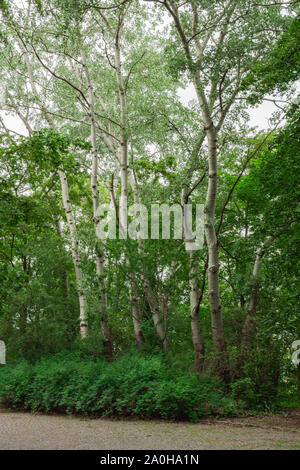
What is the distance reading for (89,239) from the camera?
46.5ft

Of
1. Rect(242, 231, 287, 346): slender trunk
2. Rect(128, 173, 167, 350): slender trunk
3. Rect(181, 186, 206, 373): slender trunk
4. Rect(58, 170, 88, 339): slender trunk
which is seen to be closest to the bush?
Rect(128, 173, 167, 350): slender trunk

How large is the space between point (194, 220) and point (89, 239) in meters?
3.71

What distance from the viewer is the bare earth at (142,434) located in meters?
5.75

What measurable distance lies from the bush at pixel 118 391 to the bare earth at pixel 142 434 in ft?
0.93

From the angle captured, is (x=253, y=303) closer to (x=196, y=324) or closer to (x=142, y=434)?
(x=196, y=324)

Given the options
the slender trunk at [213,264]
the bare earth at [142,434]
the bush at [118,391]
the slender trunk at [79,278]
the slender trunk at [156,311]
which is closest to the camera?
the bare earth at [142,434]

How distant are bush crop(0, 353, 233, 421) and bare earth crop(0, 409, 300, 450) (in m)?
0.28

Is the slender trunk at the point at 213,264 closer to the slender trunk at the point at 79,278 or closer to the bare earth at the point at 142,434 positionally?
the bare earth at the point at 142,434

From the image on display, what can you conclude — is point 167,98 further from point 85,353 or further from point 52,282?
point 85,353

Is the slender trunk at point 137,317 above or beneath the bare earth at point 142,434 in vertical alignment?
above

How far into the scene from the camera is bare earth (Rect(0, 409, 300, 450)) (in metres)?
5.75

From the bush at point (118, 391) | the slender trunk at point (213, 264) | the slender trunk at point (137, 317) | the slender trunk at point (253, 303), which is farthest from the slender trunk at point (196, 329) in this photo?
the bush at point (118, 391)

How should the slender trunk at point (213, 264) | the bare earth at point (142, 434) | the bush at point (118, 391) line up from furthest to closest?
the slender trunk at point (213, 264) < the bush at point (118, 391) < the bare earth at point (142, 434)

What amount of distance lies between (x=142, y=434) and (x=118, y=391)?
182 cm
